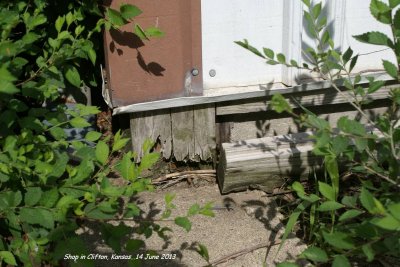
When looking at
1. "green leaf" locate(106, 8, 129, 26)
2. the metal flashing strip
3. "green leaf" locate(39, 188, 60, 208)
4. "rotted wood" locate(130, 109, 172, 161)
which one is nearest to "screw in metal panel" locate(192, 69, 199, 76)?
the metal flashing strip

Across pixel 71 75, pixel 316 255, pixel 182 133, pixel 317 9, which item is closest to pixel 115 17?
pixel 71 75

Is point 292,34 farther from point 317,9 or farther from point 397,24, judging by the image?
point 397,24

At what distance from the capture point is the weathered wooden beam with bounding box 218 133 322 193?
2863mm

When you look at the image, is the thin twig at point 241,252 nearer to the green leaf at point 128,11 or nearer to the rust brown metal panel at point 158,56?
the rust brown metal panel at point 158,56

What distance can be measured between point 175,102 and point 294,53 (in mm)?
672

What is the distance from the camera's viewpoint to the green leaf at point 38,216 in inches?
68.3

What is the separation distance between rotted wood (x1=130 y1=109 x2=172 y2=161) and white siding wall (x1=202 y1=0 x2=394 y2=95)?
274 mm

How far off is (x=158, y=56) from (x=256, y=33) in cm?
52

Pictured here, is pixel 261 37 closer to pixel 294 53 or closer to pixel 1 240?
pixel 294 53

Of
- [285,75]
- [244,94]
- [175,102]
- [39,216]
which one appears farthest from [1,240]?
[285,75]

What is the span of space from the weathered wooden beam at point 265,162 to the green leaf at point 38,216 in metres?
1.23

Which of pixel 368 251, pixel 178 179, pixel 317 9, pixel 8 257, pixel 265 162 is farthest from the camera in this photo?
pixel 178 179

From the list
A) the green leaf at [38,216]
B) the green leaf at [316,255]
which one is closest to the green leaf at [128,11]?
the green leaf at [38,216]

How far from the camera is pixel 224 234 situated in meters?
2.69
